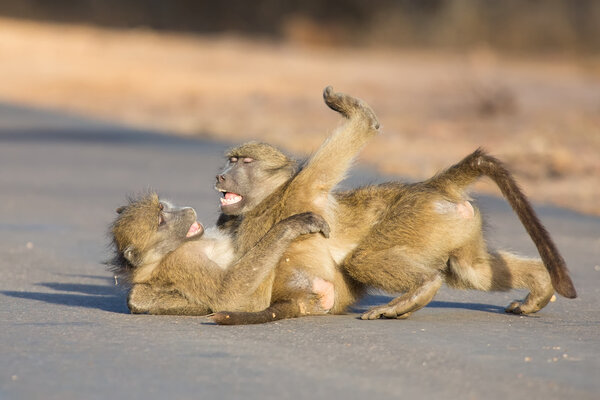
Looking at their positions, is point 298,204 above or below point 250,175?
below

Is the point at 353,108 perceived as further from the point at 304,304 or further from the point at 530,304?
the point at 530,304

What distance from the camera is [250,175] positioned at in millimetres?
7043

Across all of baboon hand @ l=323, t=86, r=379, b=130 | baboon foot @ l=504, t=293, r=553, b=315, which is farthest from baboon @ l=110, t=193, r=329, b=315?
baboon foot @ l=504, t=293, r=553, b=315

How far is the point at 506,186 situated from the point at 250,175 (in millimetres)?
1509

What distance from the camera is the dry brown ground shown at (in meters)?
16.4

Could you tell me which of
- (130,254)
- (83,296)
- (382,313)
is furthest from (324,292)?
(83,296)

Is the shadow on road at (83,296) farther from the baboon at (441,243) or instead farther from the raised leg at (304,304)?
the baboon at (441,243)

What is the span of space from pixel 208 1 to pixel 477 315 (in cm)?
4830

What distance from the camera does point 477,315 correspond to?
22.6 ft

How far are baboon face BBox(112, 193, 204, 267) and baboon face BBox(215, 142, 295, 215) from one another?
25cm

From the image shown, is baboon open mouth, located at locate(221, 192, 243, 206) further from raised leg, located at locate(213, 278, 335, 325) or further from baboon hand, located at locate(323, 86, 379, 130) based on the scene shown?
baboon hand, located at locate(323, 86, 379, 130)

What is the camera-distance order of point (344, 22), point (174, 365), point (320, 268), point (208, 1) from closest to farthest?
point (174, 365), point (320, 268), point (344, 22), point (208, 1)

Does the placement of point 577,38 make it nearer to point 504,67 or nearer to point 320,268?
point 504,67

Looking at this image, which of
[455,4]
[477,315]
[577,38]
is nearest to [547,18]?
[577,38]
